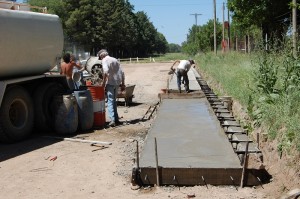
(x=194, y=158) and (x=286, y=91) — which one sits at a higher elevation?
(x=286, y=91)

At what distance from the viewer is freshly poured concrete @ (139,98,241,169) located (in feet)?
19.6

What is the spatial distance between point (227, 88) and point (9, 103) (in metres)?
7.78

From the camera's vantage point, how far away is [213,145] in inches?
272

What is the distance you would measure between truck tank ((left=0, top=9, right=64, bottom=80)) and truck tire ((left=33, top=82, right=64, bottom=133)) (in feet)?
1.49

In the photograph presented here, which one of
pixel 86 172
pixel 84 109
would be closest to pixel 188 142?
pixel 86 172

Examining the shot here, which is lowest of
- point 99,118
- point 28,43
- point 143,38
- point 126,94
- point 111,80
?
point 99,118

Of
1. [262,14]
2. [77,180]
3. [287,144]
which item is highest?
[262,14]

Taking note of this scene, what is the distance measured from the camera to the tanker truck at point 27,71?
28.1 ft

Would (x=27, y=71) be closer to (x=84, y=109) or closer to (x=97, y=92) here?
(x=84, y=109)

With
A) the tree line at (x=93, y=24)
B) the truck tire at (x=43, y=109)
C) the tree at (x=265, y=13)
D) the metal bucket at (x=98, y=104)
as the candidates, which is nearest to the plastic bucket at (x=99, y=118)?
the metal bucket at (x=98, y=104)

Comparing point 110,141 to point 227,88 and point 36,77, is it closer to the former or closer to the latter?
point 36,77

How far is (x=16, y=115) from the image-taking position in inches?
372

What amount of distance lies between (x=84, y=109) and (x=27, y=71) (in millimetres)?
1497

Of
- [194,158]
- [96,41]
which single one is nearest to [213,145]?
[194,158]
